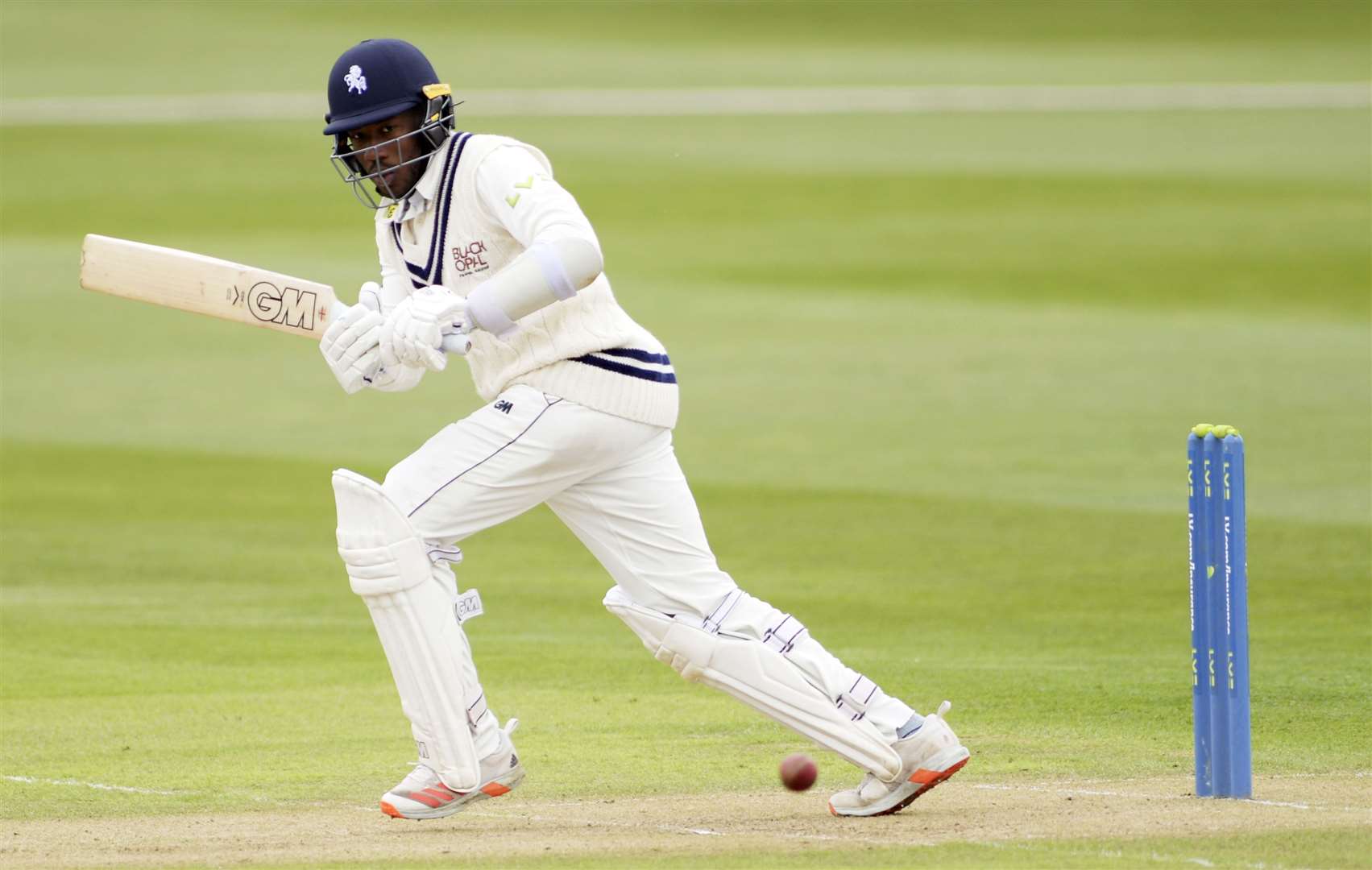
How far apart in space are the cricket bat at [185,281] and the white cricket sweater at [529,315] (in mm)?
354

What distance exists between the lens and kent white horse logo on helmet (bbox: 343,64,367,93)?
473 cm

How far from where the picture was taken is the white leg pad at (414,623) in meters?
4.59

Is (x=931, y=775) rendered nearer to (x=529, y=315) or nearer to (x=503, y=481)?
(x=503, y=481)

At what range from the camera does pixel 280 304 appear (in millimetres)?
4859

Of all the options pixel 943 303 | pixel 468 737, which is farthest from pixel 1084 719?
pixel 943 303

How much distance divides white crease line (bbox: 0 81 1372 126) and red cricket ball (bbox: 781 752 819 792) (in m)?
23.5

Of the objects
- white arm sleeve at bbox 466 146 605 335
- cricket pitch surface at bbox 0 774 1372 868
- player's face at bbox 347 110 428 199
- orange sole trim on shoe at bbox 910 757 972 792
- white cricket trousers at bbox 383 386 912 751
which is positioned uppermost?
player's face at bbox 347 110 428 199

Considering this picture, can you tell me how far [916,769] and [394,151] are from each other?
1931mm

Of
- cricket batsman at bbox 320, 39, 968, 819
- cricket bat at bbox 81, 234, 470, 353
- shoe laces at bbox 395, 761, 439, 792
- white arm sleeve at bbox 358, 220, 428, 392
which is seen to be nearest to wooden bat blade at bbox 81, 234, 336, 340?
cricket bat at bbox 81, 234, 470, 353

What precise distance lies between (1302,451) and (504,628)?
6.15 meters

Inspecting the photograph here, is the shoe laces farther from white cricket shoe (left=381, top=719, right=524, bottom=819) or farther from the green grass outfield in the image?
the green grass outfield

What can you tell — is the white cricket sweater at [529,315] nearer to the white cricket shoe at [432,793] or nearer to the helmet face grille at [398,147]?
the helmet face grille at [398,147]

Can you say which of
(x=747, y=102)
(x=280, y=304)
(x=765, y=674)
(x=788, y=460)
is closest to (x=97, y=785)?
(x=280, y=304)

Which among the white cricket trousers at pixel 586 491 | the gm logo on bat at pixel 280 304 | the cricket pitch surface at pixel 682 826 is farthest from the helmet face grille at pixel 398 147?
the cricket pitch surface at pixel 682 826
